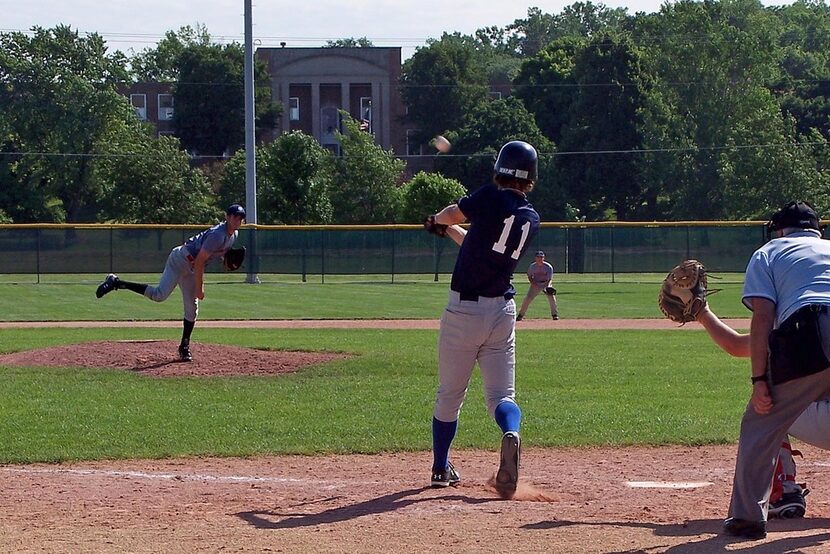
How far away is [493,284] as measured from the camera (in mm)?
6609

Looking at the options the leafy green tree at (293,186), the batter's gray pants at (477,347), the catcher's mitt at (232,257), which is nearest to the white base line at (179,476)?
the batter's gray pants at (477,347)

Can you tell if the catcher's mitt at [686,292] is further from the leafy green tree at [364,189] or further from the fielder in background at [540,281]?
the leafy green tree at [364,189]

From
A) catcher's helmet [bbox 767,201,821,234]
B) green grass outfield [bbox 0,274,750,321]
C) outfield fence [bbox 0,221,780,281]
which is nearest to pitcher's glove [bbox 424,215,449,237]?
A: catcher's helmet [bbox 767,201,821,234]

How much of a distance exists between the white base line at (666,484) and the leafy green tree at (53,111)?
5579 centimetres

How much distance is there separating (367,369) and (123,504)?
271 inches

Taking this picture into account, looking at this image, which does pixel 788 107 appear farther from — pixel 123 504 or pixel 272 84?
pixel 123 504

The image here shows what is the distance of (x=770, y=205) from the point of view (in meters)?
57.1

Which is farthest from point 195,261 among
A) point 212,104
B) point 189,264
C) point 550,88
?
point 212,104

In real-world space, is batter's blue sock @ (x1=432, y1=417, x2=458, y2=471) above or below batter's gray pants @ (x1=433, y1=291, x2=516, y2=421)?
below

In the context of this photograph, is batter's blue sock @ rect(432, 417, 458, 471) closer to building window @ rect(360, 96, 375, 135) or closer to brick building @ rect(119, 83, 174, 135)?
building window @ rect(360, 96, 375, 135)

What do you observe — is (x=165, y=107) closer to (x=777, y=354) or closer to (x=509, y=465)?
(x=509, y=465)

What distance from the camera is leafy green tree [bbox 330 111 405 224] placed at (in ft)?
175

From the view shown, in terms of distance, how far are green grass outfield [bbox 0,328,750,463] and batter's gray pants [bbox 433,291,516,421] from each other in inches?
78.8

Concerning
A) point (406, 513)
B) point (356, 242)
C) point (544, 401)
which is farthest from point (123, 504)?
point (356, 242)
